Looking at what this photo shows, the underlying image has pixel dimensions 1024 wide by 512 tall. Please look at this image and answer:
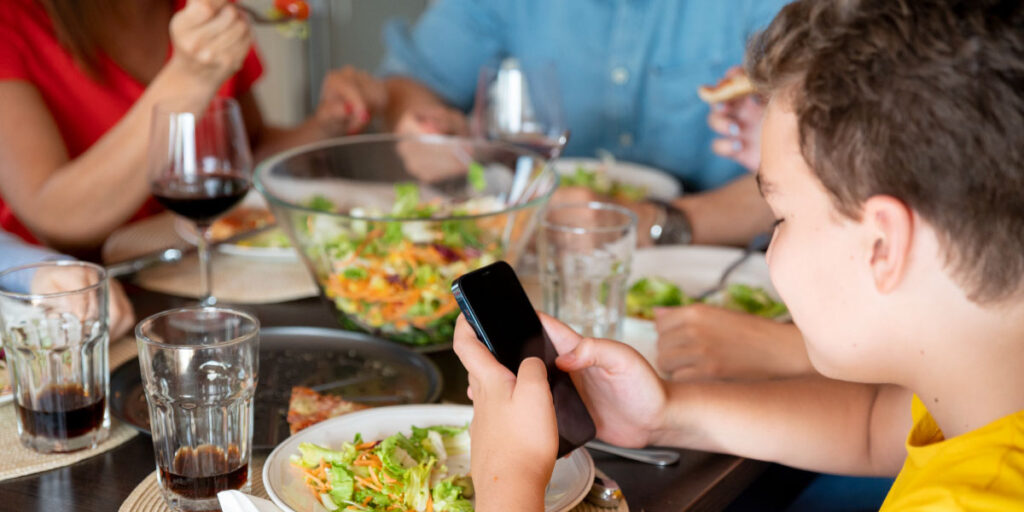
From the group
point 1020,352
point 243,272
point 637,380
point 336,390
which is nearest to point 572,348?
point 637,380


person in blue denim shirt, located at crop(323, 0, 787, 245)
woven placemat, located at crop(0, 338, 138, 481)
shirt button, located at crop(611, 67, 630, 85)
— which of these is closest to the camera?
woven placemat, located at crop(0, 338, 138, 481)

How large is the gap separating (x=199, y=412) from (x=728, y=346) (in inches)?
25.4

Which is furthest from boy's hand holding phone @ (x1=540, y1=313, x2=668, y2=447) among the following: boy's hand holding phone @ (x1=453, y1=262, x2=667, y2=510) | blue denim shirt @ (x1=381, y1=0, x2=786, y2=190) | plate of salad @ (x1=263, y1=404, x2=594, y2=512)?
blue denim shirt @ (x1=381, y1=0, x2=786, y2=190)

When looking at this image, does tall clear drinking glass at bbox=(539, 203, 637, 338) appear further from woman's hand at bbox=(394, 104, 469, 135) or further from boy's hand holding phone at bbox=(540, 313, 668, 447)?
woman's hand at bbox=(394, 104, 469, 135)

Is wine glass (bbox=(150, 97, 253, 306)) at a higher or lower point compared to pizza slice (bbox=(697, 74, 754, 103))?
lower

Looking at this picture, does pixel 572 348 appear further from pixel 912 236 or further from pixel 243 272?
pixel 243 272

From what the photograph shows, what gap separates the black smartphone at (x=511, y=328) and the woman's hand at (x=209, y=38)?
0.81 meters

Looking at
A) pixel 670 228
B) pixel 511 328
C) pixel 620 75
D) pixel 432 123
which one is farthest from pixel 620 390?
pixel 620 75

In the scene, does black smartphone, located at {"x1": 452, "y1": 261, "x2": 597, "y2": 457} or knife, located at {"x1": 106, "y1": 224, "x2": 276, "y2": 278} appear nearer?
black smartphone, located at {"x1": 452, "y1": 261, "x2": 597, "y2": 457}

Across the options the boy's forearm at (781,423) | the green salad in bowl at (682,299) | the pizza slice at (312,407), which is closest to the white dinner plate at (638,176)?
the green salad in bowl at (682,299)

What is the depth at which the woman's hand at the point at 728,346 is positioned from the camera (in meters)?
1.18

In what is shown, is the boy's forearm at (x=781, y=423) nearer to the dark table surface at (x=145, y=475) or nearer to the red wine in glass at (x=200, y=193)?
the dark table surface at (x=145, y=475)

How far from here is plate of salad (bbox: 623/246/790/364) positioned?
1.33 meters

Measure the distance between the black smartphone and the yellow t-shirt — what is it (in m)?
0.28
